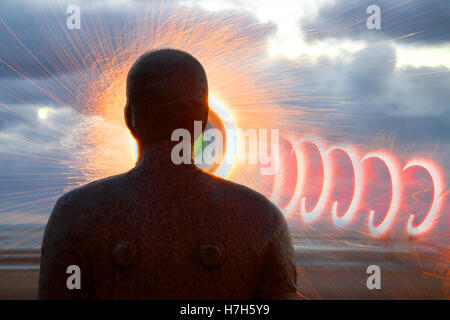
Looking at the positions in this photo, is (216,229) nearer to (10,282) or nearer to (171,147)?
(171,147)

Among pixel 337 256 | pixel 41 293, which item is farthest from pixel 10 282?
pixel 337 256

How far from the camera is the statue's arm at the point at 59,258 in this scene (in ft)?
8.41

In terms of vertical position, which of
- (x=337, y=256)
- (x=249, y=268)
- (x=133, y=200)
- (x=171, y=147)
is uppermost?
(x=171, y=147)

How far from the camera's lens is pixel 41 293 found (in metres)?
2.62

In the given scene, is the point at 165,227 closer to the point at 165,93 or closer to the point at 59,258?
the point at 59,258

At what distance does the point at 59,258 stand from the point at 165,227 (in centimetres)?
70

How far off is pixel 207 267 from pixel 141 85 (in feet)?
4.45

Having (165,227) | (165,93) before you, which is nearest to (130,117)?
(165,93)

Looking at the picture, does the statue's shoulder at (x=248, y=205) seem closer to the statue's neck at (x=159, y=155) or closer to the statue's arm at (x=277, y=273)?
the statue's arm at (x=277, y=273)

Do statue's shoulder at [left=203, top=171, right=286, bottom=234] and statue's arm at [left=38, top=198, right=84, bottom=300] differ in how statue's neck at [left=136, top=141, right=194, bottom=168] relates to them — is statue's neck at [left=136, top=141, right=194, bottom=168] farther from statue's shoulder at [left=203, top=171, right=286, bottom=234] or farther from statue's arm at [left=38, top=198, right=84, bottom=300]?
statue's arm at [left=38, top=198, right=84, bottom=300]

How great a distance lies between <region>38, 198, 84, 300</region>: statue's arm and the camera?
256 centimetres

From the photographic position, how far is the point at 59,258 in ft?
8.50

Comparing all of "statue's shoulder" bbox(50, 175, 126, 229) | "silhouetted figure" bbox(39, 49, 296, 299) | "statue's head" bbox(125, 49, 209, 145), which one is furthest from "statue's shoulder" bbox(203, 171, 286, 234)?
"statue's shoulder" bbox(50, 175, 126, 229)

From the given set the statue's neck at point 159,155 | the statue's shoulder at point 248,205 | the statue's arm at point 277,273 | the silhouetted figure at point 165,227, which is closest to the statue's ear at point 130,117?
the silhouetted figure at point 165,227
